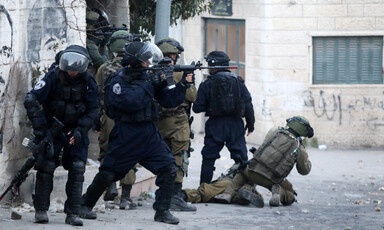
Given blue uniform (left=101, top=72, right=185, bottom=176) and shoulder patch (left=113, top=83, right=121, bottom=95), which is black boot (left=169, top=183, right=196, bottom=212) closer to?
blue uniform (left=101, top=72, right=185, bottom=176)

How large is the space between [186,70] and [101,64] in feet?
6.70

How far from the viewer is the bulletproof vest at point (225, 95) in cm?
939

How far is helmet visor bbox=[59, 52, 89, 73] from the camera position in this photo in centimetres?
666

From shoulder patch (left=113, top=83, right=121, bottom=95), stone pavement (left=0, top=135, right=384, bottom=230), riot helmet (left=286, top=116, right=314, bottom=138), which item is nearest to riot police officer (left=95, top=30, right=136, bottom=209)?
stone pavement (left=0, top=135, right=384, bottom=230)

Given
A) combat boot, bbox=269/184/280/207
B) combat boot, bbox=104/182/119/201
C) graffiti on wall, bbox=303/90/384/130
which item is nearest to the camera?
combat boot, bbox=104/182/119/201

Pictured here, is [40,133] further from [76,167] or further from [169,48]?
[169,48]

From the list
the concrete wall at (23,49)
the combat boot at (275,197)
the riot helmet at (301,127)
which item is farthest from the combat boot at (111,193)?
the riot helmet at (301,127)

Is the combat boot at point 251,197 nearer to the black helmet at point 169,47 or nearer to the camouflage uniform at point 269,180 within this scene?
the camouflage uniform at point 269,180

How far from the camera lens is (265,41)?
15.6 metres

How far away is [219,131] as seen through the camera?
31.2 ft

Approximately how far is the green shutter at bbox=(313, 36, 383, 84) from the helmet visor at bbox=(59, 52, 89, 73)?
31.4 feet

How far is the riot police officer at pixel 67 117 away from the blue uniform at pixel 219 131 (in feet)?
8.78

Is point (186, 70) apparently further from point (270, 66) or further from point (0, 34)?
point (270, 66)

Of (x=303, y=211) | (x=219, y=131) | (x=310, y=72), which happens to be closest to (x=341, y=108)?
(x=310, y=72)
